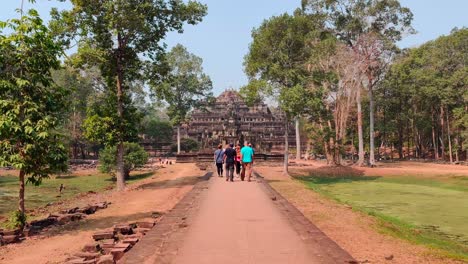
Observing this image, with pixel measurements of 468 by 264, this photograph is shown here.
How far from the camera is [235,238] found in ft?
25.5

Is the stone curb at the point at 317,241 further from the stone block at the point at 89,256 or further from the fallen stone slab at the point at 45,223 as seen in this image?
the fallen stone slab at the point at 45,223

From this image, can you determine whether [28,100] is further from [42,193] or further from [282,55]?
[282,55]

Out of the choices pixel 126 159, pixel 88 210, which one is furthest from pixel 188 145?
pixel 88 210

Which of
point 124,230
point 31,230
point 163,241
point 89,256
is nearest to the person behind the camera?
point 89,256

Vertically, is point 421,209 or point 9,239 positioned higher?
point 9,239

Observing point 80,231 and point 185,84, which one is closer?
point 80,231

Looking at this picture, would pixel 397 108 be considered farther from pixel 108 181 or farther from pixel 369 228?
pixel 369 228

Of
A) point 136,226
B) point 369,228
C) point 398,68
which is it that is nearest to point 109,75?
point 136,226

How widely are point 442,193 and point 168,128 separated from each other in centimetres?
5191

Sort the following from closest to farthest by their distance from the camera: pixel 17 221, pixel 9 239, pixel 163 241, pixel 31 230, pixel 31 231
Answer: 1. pixel 163 241
2. pixel 9 239
3. pixel 17 221
4. pixel 31 231
5. pixel 31 230

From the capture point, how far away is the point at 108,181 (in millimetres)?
33250

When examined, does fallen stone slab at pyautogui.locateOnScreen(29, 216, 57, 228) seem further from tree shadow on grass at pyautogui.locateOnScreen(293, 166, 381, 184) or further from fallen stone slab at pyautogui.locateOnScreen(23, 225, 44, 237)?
tree shadow on grass at pyautogui.locateOnScreen(293, 166, 381, 184)

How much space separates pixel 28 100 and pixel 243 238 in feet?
21.9

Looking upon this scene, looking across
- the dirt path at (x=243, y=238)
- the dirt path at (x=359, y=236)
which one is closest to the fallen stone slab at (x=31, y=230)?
the dirt path at (x=243, y=238)
